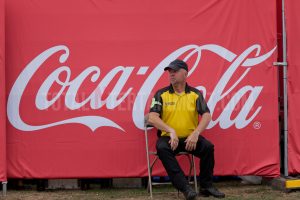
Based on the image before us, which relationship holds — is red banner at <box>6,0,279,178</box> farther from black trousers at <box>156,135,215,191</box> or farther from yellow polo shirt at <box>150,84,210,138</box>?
black trousers at <box>156,135,215,191</box>

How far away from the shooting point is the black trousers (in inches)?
202

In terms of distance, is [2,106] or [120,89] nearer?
[2,106]

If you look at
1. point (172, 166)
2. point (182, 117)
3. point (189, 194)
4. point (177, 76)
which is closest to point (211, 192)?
point (189, 194)

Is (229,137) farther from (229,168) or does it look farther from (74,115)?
(74,115)

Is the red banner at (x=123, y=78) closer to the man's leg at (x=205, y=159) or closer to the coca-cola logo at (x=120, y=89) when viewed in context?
the coca-cola logo at (x=120, y=89)

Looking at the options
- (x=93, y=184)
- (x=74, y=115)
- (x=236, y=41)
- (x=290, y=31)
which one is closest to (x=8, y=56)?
(x=74, y=115)

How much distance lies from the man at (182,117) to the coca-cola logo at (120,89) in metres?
0.38

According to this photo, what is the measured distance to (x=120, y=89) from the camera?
5785mm

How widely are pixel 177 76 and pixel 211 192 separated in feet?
4.21

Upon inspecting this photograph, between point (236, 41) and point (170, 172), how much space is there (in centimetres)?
176

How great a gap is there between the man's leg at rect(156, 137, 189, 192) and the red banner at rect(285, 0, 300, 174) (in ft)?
4.81

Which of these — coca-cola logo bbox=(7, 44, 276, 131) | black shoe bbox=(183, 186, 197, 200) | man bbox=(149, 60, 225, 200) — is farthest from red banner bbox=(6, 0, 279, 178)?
black shoe bbox=(183, 186, 197, 200)

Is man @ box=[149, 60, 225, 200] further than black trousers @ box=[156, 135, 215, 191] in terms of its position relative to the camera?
Yes

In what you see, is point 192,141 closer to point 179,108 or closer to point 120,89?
point 179,108
